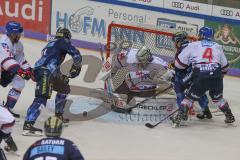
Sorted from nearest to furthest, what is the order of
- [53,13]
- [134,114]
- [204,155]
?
1. [204,155]
2. [134,114]
3. [53,13]

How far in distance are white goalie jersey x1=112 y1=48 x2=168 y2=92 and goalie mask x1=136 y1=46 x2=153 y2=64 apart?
83mm

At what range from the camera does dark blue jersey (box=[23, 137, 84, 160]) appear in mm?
4391

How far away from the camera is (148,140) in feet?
24.8

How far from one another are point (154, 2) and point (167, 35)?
2.33m

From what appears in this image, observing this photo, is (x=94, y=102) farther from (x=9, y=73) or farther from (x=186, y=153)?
(x=186, y=153)

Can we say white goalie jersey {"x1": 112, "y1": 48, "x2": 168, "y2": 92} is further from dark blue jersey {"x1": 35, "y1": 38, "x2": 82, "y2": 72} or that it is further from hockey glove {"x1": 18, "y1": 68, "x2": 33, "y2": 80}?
hockey glove {"x1": 18, "y1": 68, "x2": 33, "y2": 80}

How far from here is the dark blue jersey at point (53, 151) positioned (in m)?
4.39

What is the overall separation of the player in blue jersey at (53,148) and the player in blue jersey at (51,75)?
2.84m

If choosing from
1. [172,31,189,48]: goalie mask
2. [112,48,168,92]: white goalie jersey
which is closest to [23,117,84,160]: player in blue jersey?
[172,31,189,48]: goalie mask

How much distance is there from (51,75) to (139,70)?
60.0 inches

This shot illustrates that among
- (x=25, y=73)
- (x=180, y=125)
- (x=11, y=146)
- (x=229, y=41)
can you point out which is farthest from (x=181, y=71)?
(x=229, y=41)

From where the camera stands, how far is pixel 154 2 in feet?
37.6

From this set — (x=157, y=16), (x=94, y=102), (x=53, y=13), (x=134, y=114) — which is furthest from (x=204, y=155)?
(x=53, y=13)

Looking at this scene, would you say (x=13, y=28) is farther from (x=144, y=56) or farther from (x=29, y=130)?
(x=144, y=56)
